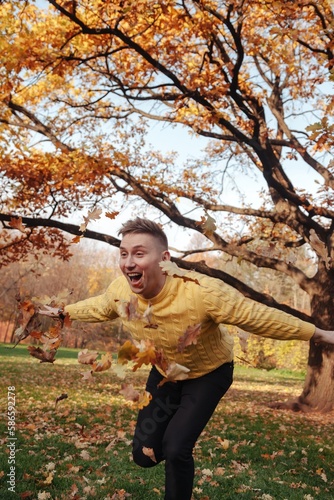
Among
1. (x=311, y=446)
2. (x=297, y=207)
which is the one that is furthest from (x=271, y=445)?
(x=297, y=207)

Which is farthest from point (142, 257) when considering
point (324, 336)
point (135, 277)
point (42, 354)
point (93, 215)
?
point (324, 336)

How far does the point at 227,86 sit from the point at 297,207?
12.3 feet

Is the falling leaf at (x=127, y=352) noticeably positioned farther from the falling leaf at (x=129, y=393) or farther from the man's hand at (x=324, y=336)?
the man's hand at (x=324, y=336)

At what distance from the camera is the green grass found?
4719mm

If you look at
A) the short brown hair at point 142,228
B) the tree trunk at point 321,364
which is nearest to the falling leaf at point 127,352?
the short brown hair at point 142,228

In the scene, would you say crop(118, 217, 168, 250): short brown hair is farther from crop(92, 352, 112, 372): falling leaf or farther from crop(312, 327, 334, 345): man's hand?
crop(312, 327, 334, 345): man's hand

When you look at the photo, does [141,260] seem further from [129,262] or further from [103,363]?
[103,363]

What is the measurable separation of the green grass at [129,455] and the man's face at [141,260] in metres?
1.97

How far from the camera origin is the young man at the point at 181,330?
330 centimetres

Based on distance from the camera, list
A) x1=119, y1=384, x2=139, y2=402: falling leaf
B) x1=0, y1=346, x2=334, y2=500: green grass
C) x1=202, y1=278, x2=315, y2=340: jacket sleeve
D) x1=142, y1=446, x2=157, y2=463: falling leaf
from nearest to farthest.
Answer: x1=119, y1=384, x2=139, y2=402: falling leaf → x1=202, y1=278, x2=315, y2=340: jacket sleeve → x1=142, y1=446, x2=157, y2=463: falling leaf → x1=0, y1=346, x2=334, y2=500: green grass

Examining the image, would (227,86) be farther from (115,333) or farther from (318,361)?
(115,333)

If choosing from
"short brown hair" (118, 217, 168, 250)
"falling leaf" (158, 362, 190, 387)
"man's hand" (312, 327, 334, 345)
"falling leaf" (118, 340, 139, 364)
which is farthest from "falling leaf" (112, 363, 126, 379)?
"man's hand" (312, 327, 334, 345)

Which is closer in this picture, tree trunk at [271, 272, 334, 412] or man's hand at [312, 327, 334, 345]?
man's hand at [312, 327, 334, 345]

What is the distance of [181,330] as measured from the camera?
3.48 m
